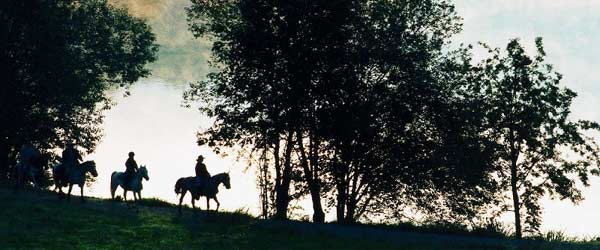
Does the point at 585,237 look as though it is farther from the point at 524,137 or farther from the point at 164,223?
the point at 164,223

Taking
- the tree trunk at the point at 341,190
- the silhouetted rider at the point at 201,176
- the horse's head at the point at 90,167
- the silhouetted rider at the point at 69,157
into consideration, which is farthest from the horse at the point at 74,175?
the tree trunk at the point at 341,190

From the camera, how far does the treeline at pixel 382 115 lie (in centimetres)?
3666

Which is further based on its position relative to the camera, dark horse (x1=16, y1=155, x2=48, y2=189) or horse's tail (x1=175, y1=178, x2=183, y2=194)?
dark horse (x1=16, y1=155, x2=48, y2=189)

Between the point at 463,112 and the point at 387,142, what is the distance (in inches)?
191

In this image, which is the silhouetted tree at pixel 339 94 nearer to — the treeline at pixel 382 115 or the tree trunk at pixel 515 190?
the treeline at pixel 382 115

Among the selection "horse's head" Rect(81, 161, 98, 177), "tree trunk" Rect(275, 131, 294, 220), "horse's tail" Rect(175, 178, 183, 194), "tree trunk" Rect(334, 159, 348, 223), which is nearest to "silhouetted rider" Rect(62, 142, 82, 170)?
"horse's head" Rect(81, 161, 98, 177)

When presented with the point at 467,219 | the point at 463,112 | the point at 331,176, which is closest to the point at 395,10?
the point at 463,112

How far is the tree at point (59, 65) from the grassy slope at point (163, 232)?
504 inches

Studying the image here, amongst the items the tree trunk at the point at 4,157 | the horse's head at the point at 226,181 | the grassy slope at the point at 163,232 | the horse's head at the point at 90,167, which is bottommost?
the grassy slope at the point at 163,232

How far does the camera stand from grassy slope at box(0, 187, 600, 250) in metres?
23.0

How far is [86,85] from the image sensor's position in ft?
154

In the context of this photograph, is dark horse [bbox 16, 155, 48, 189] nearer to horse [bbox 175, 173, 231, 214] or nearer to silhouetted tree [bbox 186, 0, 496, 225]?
horse [bbox 175, 173, 231, 214]

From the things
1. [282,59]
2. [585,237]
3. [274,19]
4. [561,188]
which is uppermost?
[274,19]

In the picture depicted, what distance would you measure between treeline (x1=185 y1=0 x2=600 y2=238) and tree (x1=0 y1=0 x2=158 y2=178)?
23.5 feet
